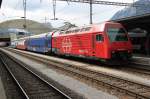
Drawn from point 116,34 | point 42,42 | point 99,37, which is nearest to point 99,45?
point 99,37

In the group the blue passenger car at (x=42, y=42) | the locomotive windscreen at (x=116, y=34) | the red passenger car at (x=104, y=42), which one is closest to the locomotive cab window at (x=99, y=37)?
the red passenger car at (x=104, y=42)

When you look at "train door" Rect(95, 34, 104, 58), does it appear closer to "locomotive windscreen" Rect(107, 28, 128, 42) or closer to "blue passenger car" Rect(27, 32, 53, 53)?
"locomotive windscreen" Rect(107, 28, 128, 42)

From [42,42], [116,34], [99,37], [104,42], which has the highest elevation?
[116,34]

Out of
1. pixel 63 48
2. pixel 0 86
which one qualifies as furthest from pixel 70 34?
pixel 0 86

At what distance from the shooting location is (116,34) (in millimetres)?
24797

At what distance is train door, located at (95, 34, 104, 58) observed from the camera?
952 inches

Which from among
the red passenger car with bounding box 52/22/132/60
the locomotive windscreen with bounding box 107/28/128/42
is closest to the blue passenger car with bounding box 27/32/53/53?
the red passenger car with bounding box 52/22/132/60

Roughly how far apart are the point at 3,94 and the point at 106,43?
10.8 m

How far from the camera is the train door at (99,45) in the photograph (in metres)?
24.2

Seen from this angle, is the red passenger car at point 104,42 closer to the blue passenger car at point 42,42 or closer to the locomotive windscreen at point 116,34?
the locomotive windscreen at point 116,34

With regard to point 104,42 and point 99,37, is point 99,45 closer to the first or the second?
point 99,37

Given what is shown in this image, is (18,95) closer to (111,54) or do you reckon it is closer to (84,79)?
(84,79)

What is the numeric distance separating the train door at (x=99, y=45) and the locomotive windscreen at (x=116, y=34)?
0.62 metres

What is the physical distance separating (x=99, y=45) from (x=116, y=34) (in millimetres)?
1451
